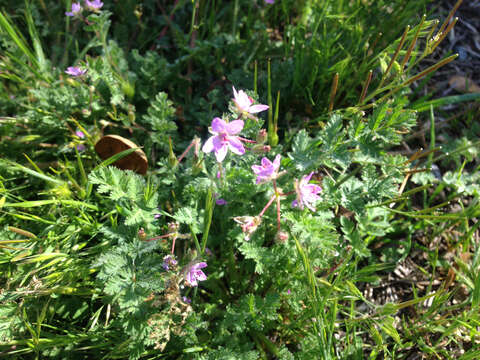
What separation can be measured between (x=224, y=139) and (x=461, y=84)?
2.27m

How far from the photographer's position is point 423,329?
2.00 metres

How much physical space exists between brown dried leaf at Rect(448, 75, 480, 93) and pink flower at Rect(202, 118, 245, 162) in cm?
217

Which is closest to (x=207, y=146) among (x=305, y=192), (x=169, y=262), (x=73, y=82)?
(x=305, y=192)

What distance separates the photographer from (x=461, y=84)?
2.82 metres

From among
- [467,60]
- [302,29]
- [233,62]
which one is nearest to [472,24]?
[467,60]

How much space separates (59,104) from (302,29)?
1.66m

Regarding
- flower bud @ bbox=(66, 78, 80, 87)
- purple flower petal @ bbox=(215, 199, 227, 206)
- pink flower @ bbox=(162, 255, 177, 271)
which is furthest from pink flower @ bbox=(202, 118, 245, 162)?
flower bud @ bbox=(66, 78, 80, 87)

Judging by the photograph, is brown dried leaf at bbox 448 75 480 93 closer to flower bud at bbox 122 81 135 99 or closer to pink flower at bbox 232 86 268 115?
pink flower at bbox 232 86 268 115

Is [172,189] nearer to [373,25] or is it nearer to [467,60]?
[373,25]

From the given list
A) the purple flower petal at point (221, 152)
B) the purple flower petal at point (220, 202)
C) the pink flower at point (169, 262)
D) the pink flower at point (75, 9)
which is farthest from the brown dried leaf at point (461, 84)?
the pink flower at point (75, 9)

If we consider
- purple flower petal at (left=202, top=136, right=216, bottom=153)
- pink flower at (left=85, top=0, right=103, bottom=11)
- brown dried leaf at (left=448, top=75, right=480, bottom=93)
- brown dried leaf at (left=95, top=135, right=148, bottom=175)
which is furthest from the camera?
brown dried leaf at (left=448, top=75, right=480, bottom=93)

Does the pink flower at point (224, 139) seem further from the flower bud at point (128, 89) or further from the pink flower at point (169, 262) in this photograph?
the flower bud at point (128, 89)

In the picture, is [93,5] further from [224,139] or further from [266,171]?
[266,171]

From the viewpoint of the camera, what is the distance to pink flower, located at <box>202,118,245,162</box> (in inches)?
60.2
